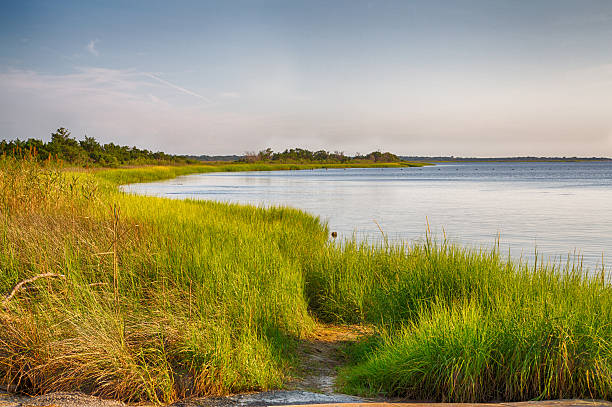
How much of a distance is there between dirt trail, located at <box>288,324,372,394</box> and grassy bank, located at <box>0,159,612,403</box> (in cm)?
17

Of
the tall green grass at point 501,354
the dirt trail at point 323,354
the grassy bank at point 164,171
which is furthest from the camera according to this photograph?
the grassy bank at point 164,171

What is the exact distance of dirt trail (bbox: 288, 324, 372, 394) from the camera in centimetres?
474

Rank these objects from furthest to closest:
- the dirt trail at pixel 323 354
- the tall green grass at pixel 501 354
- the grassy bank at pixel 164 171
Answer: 1. the grassy bank at pixel 164 171
2. the dirt trail at pixel 323 354
3. the tall green grass at pixel 501 354

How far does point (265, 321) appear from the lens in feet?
Answer: 18.7

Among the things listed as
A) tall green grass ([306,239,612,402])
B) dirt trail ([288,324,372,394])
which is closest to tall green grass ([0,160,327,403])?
dirt trail ([288,324,372,394])

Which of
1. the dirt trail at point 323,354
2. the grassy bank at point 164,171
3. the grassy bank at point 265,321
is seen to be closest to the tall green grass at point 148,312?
the grassy bank at point 265,321

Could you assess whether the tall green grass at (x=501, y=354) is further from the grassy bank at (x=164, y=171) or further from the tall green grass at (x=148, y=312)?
the grassy bank at (x=164, y=171)

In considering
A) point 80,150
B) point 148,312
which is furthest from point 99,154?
point 148,312

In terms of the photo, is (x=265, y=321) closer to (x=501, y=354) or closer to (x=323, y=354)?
(x=323, y=354)

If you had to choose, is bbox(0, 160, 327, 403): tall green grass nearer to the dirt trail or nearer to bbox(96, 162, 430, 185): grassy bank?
the dirt trail

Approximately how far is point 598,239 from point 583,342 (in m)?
Result: 14.7

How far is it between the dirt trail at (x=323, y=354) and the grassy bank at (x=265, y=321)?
172 millimetres

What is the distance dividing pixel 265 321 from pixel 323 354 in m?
0.86

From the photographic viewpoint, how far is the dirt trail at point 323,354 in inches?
187
